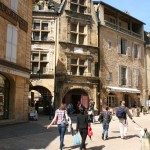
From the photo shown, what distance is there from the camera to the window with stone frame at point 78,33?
27.9m

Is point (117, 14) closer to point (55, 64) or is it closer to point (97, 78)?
point (97, 78)

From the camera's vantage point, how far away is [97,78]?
2827cm

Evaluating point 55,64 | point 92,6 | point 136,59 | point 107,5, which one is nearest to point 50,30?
point 55,64

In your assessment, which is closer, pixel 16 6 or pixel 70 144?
pixel 70 144

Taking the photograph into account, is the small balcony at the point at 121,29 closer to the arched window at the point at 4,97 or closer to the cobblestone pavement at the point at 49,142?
the arched window at the point at 4,97

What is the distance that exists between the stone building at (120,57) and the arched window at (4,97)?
13.3 meters

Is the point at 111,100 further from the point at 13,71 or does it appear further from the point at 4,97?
the point at 13,71

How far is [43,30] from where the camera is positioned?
27047 mm

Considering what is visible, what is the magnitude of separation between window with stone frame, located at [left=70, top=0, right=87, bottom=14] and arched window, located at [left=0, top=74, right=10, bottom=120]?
13.5 meters

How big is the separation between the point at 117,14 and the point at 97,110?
11.5m

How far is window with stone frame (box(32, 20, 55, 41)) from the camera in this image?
88.6ft

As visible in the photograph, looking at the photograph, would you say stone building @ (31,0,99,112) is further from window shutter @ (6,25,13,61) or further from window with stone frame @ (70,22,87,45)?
window shutter @ (6,25,13,61)

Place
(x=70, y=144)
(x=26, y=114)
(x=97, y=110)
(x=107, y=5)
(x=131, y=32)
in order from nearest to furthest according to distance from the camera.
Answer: (x=70, y=144) → (x=26, y=114) → (x=97, y=110) → (x=107, y=5) → (x=131, y=32)

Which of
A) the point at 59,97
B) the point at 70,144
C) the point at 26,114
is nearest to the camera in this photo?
the point at 70,144
